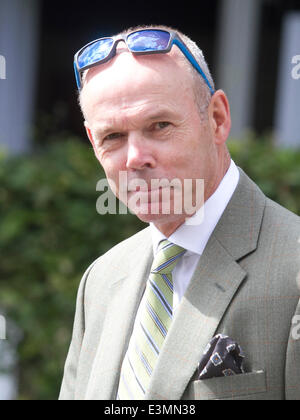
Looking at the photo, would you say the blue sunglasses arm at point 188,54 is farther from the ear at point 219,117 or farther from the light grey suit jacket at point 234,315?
the light grey suit jacket at point 234,315

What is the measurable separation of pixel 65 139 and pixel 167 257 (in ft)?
14.7

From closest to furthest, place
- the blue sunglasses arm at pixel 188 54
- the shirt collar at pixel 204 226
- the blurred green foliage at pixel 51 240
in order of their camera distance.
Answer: the blue sunglasses arm at pixel 188 54 < the shirt collar at pixel 204 226 < the blurred green foliage at pixel 51 240

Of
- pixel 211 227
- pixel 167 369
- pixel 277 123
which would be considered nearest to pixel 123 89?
pixel 211 227

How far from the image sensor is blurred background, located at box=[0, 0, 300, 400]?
15.9 feet

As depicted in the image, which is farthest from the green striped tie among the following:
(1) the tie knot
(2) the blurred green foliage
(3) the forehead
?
(2) the blurred green foliage

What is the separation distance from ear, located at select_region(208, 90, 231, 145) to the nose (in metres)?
0.21

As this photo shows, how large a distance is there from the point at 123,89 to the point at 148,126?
4.6 inches

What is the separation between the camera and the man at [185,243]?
1822 mm

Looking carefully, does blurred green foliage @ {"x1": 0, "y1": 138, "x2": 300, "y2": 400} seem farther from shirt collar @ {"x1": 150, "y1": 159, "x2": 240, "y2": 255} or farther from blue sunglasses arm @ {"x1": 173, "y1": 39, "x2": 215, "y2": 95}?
blue sunglasses arm @ {"x1": 173, "y1": 39, "x2": 215, "y2": 95}

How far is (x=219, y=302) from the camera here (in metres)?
1.90

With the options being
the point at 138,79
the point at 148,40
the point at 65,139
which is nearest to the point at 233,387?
the point at 138,79

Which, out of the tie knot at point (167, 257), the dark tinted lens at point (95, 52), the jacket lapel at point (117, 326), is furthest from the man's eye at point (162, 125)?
the jacket lapel at point (117, 326)

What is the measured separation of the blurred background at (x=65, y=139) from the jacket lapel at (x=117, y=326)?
54.5 inches

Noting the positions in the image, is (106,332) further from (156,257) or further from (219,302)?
(219,302)
